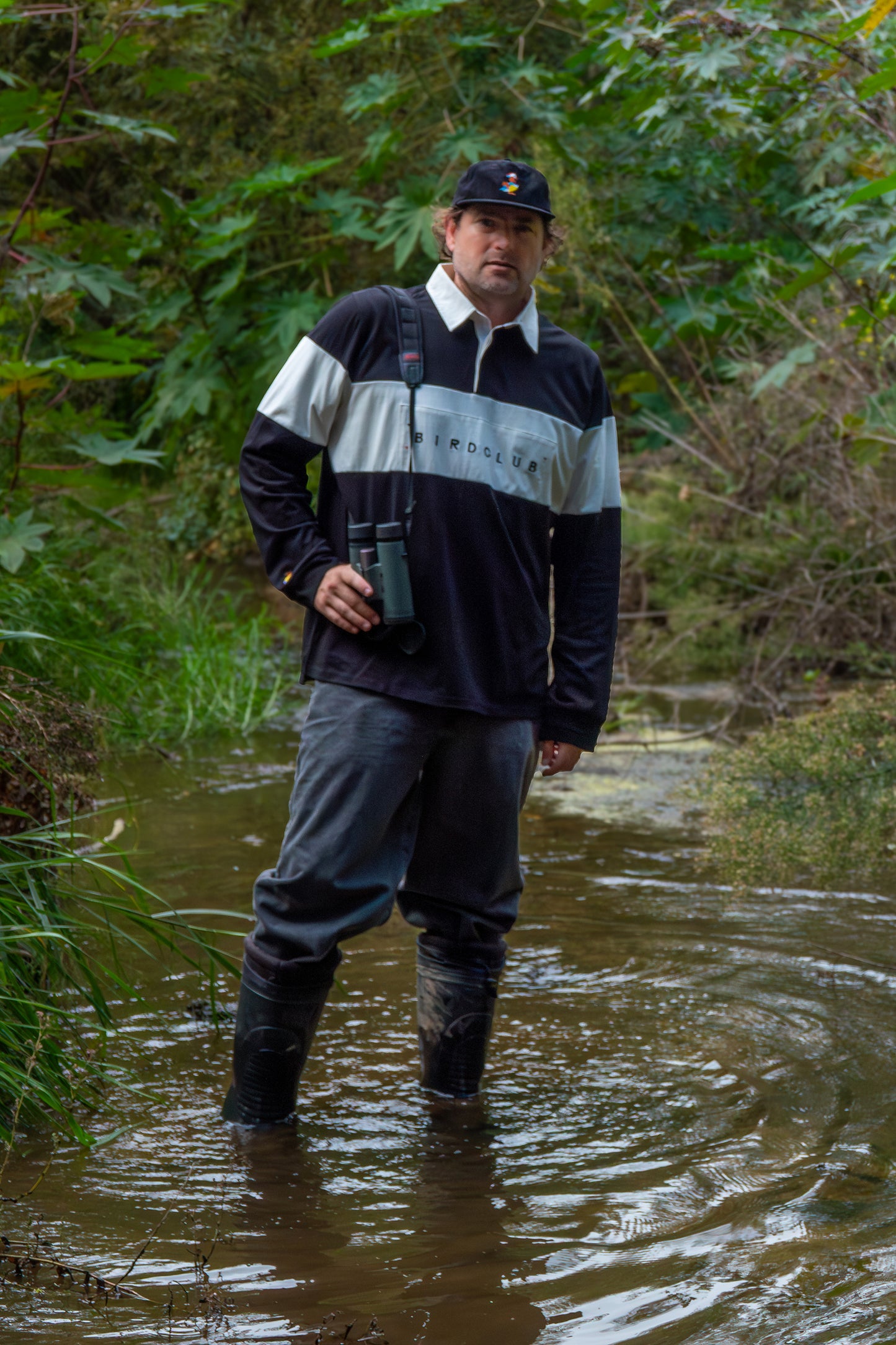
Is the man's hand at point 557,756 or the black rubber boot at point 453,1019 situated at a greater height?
the man's hand at point 557,756

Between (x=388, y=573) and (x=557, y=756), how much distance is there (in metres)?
0.61

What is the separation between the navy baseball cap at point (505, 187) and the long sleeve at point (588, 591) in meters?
0.42

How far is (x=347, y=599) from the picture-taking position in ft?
9.39

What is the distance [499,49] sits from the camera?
8625mm

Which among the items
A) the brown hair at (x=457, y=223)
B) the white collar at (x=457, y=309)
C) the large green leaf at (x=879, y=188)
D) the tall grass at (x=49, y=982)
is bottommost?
the tall grass at (x=49, y=982)

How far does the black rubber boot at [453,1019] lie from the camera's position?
10.4 ft

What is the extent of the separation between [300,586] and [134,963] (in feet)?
4.82

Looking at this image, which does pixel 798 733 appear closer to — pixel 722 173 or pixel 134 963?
pixel 134 963

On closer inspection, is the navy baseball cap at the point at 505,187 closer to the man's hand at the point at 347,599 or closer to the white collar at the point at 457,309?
the white collar at the point at 457,309

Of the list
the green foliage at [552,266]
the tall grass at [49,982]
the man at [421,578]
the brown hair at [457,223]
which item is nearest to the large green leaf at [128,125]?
the green foliage at [552,266]

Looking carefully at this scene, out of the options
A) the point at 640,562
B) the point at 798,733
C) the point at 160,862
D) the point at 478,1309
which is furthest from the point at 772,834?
the point at 640,562

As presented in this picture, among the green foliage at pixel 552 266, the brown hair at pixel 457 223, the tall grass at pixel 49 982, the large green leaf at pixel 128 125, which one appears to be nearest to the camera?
the tall grass at pixel 49 982

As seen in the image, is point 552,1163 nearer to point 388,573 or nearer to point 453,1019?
point 453,1019

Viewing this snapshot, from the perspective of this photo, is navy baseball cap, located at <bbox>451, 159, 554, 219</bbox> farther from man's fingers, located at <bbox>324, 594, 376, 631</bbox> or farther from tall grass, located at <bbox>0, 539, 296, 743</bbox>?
tall grass, located at <bbox>0, 539, 296, 743</bbox>
